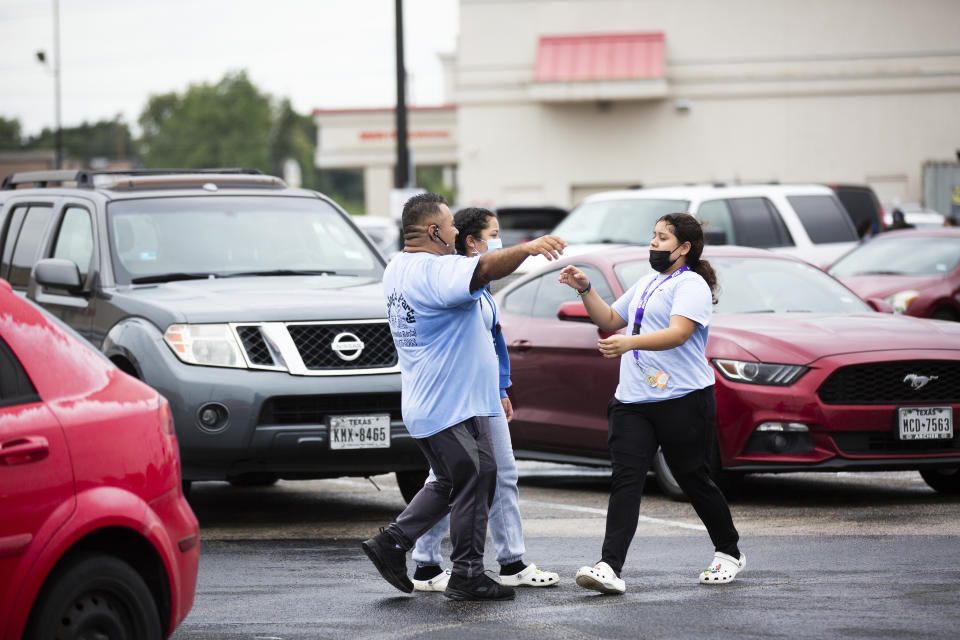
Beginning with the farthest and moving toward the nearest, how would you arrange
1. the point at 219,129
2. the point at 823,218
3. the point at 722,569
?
the point at 219,129
the point at 823,218
the point at 722,569

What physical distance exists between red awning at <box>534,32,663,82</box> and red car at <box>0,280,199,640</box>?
113 ft

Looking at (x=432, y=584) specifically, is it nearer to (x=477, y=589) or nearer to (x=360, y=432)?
(x=477, y=589)

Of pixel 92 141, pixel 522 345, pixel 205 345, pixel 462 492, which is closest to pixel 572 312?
pixel 522 345

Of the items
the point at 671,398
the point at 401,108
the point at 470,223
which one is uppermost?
the point at 401,108

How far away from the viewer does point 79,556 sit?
4789mm

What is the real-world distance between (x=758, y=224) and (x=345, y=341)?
839 centimetres

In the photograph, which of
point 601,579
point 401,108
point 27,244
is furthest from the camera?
point 401,108

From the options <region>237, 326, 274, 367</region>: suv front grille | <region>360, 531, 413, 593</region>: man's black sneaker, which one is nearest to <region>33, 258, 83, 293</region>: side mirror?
<region>237, 326, 274, 367</region>: suv front grille

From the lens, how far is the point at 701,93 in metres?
39.6

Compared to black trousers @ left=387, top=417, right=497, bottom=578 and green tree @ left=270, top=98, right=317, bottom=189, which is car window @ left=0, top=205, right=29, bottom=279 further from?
green tree @ left=270, top=98, right=317, bottom=189

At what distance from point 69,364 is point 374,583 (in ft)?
8.50

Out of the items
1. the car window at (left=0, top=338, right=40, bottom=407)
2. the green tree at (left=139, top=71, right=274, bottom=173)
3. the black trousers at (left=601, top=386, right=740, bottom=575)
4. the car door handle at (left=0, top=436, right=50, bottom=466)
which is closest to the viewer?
the car door handle at (left=0, top=436, right=50, bottom=466)

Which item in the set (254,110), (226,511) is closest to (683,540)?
(226,511)

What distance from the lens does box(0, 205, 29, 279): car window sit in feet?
35.2
